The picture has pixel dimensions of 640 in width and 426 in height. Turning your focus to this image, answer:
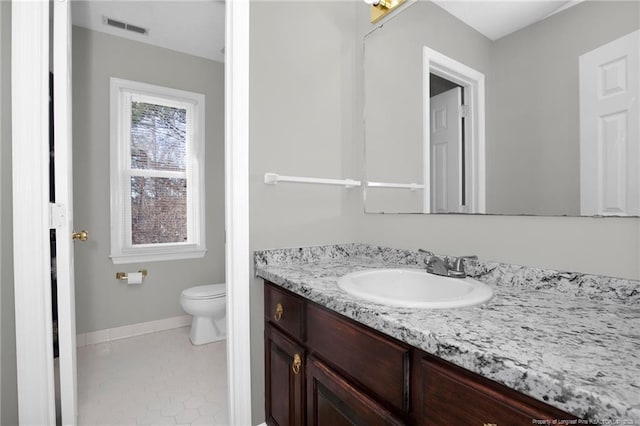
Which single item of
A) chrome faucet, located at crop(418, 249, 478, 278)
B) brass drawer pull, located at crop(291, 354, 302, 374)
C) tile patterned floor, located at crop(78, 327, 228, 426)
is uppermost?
chrome faucet, located at crop(418, 249, 478, 278)

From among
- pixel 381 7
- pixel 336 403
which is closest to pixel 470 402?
pixel 336 403

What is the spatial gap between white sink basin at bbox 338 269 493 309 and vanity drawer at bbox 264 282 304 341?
20 cm

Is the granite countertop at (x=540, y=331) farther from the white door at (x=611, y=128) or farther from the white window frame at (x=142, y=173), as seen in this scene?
the white window frame at (x=142, y=173)

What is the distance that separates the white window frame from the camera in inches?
105

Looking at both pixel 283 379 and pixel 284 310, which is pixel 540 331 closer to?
pixel 284 310

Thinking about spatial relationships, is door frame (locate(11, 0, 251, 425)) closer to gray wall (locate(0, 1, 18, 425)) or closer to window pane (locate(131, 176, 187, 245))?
gray wall (locate(0, 1, 18, 425))

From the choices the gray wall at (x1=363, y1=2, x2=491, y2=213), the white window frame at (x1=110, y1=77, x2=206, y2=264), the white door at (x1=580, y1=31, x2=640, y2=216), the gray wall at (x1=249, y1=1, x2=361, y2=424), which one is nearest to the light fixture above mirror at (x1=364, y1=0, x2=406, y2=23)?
the gray wall at (x1=363, y1=2, x2=491, y2=213)

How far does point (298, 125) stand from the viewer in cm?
153

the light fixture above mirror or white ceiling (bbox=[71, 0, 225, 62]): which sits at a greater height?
white ceiling (bbox=[71, 0, 225, 62])

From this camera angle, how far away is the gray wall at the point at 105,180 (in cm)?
252

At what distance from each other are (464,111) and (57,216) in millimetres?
1723

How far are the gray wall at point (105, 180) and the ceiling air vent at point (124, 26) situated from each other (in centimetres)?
16

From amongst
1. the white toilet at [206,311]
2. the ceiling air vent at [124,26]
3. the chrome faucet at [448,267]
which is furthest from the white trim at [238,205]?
the ceiling air vent at [124,26]

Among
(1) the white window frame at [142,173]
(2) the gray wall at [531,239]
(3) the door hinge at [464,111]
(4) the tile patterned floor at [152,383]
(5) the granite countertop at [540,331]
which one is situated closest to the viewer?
(5) the granite countertop at [540,331]
